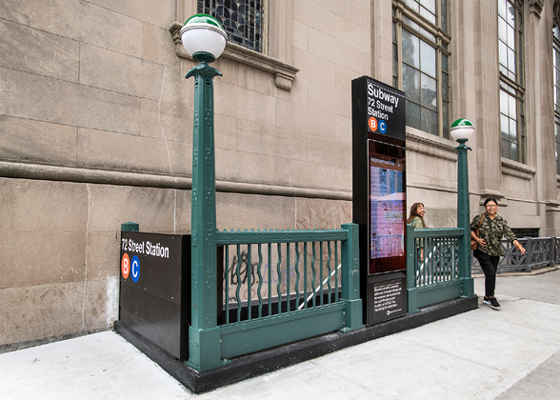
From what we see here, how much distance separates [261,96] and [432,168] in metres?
6.48

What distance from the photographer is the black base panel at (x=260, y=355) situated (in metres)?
3.18

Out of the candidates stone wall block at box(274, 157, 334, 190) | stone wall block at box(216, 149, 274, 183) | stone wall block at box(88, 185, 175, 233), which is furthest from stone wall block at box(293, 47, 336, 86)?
stone wall block at box(88, 185, 175, 233)

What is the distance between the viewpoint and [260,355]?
11.7 feet

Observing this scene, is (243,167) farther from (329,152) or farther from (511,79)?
(511,79)

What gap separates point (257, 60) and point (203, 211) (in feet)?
14.0

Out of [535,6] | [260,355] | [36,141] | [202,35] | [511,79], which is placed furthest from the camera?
[535,6]

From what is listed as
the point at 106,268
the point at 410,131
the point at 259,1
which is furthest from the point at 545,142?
the point at 106,268

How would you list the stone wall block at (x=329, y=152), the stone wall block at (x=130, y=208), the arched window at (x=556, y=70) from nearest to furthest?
the stone wall block at (x=130, y=208) < the stone wall block at (x=329, y=152) < the arched window at (x=556, y=70)

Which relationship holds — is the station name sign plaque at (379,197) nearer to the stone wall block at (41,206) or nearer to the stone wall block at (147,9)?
the stone wall block at (147,9)

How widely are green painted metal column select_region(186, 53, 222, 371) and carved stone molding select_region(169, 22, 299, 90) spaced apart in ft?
8.63

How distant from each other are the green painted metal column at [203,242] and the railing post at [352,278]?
5.90 ft

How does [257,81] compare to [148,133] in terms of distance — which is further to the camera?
[257,81]

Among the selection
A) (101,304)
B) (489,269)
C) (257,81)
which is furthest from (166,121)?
(489,269)

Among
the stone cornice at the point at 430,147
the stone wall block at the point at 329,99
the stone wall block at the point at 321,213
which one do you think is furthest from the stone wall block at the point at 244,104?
the stone cornice at the point at 430,147
